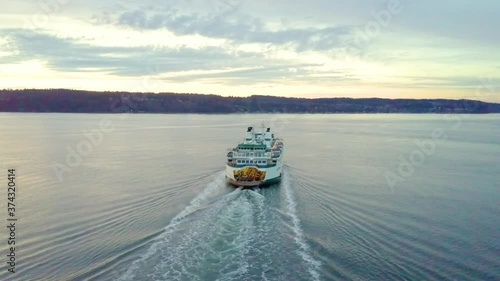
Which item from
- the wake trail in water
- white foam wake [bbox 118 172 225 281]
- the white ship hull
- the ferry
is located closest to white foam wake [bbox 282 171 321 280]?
the wake trail in water

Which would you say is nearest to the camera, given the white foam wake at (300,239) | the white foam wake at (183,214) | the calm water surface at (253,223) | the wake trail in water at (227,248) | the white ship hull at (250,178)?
the wake trail in water at (227,248)

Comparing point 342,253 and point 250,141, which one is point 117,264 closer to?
point 342,253

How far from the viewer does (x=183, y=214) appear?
24.0 m

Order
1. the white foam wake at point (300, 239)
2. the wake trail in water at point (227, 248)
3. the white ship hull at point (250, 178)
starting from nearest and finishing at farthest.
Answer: the wake trail in water at point (227, 248), the white foam wake at point (300, 239), the white ship hull at point (250, 178)

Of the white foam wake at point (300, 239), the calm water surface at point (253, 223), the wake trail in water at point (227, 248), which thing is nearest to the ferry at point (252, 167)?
the calm water surface at point (253, 223)

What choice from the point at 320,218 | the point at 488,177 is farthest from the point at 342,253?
the point at 488,177

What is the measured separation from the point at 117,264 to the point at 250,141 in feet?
90.6

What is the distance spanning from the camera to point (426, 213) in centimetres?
2564

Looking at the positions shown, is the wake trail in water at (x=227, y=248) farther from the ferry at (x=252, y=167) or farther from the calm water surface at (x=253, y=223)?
the ferry at (x=252, y=167)

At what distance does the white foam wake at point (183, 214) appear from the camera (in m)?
16.4

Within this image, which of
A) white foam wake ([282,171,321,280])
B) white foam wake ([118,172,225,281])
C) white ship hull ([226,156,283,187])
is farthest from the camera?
white ship hull ([226,156,283,187])

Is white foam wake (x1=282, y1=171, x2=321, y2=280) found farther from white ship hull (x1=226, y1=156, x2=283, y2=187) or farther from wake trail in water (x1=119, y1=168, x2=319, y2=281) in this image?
white ship hull (x1=226, y1=156, x2=283, y2=187)

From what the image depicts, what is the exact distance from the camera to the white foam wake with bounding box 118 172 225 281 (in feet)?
53.7

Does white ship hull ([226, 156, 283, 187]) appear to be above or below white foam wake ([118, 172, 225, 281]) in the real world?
above
